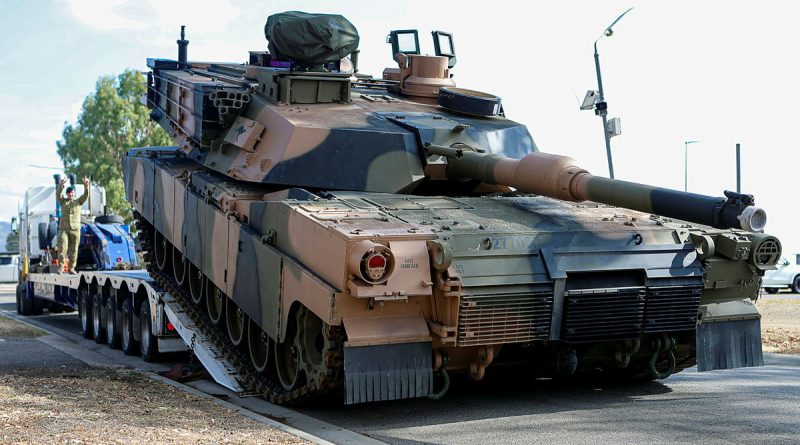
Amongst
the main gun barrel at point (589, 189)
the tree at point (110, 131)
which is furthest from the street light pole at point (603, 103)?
the tree at point (110, 131)

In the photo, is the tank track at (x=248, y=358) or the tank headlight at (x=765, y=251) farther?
the tank headlight at (x=765, y=251)

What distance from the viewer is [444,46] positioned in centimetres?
1495

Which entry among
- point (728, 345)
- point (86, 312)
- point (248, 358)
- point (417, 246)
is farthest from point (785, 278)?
point (417, 246)

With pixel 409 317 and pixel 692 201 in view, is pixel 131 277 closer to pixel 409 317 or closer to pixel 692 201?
pixel 409 317

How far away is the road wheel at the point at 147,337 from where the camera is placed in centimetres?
1374

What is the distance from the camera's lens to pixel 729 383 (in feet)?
36.6

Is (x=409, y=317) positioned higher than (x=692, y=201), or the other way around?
(x=692, y=201)

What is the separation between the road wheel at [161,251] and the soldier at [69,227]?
481 cm

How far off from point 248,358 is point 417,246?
11.1 ft

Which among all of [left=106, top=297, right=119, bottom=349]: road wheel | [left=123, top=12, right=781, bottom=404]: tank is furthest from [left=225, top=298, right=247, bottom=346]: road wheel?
[left=106, top=297, right=119, bottom=349]: road wheel

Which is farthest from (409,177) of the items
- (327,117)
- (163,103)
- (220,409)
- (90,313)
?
(90,313)

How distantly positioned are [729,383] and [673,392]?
84 centimetres

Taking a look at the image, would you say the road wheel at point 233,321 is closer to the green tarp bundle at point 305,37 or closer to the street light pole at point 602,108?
the green tarp bundle at point 305,37

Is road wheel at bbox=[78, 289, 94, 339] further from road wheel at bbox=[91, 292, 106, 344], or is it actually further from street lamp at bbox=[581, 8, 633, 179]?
street lamp at bbox=[581, 8, 633, 179]
